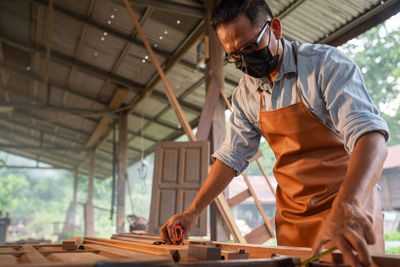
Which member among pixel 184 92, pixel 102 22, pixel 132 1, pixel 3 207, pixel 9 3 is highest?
pixel 9 3

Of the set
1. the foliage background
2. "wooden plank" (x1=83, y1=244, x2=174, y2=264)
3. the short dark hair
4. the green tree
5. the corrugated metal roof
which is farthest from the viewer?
the foliage background

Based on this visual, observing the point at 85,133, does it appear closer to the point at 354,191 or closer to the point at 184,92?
the point at 184,92

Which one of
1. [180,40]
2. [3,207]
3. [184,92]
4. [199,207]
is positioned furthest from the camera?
[3,207]

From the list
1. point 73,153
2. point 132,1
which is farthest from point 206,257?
point 73,153

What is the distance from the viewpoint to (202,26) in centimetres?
580

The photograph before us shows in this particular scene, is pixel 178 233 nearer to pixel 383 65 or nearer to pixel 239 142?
pixel 239 142

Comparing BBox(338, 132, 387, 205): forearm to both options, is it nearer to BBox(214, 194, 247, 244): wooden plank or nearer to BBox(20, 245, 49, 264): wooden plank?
BBox(20, 245, 49, 264): wooden plank

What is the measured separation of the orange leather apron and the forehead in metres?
0.24

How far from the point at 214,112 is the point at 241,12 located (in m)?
3.32

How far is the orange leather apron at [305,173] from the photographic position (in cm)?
145

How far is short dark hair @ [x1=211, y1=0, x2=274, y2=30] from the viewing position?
4.91 feet

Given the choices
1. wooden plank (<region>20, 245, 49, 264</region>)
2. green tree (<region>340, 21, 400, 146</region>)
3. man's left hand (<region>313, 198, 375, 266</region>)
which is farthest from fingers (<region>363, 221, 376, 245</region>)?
green tree (<region>340, 21, 400, 146</region>)

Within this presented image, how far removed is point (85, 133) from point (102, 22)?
8694 millimetres

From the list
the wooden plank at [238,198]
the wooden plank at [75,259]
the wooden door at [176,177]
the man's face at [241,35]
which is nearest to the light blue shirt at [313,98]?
the man's face at [241,35]
